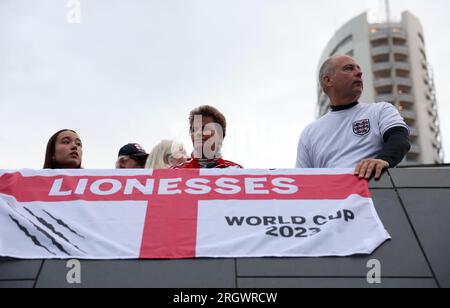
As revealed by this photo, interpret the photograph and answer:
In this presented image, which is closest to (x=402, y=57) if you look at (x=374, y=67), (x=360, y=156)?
(x=374, y=67)

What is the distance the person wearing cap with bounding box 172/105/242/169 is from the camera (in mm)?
4141

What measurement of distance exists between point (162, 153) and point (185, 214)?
A: 157cm

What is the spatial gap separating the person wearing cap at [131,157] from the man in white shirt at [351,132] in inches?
65.4

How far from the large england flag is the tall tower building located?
58056mm

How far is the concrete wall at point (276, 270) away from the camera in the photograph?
2758mm

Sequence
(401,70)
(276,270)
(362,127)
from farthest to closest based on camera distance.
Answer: (401,70) → (362,127) → (276,270)

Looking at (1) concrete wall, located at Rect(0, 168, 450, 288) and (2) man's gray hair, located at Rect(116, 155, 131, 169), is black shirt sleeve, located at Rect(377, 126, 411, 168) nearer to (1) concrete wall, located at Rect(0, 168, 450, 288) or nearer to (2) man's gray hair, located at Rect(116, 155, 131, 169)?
(1) concrete wall, located at Rect(0, 168, 450, 288)

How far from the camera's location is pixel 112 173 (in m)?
3.72

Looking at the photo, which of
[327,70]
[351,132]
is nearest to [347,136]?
[351,132]

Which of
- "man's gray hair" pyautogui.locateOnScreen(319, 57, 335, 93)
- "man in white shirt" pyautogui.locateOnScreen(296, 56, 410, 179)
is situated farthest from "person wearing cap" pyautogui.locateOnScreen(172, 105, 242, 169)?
"man's gray hair" pyautogui.locateOnScreen(319, 57, 335, 93)

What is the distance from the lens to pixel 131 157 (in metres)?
5.14

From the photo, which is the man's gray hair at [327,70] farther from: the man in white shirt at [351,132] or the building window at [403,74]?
the building window at [403,74]

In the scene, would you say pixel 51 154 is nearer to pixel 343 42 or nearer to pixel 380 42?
pixel 380 42

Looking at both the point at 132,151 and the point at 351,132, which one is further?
the point at 132,151
